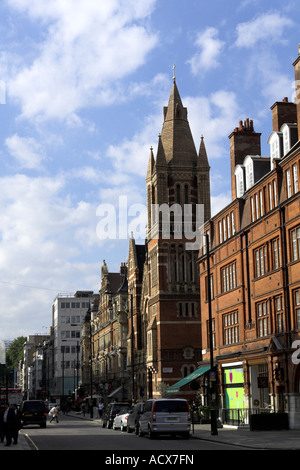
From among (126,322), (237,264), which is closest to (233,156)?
(237,264)

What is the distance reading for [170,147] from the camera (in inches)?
2982

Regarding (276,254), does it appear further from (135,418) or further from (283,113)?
(135,418)

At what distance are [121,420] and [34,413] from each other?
8.80m

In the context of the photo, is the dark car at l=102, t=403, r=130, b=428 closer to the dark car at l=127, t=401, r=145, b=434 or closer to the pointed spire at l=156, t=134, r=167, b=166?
the dark car at l=127, t=401, r=145, b=434

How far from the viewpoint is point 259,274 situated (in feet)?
133

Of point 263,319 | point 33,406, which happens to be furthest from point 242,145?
point 33,406

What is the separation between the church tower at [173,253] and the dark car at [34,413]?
62.2ft

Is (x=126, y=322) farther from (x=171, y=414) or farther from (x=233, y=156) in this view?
(x=171, y=414)

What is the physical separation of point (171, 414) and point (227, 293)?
15.7 metres

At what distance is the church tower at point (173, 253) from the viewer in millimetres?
69062

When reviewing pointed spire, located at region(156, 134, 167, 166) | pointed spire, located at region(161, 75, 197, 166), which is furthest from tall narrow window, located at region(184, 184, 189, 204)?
pointed spire, located at region(156, 134, 167, 166)

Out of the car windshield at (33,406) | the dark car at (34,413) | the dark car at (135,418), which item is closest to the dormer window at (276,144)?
the dark car at (135,418)

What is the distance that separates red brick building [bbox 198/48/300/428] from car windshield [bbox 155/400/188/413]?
6.55 metres

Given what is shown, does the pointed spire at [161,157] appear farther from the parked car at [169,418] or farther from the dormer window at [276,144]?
the parked car at [169,418]
